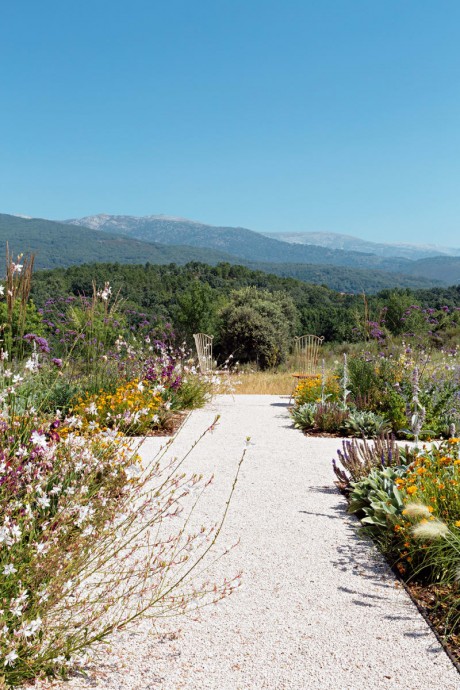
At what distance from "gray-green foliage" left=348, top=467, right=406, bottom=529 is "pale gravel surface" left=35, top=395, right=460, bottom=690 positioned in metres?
0.14

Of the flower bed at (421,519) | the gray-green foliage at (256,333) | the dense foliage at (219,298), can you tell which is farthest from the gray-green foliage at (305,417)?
the dense foliage at (219,298)

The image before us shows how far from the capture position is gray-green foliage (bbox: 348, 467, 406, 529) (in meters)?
3.47

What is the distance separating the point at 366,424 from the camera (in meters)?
6.84

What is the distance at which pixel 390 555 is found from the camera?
3.37 m

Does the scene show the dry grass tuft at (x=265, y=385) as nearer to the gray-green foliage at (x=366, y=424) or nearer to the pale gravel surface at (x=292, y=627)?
the gray-green foliage at (x=366, y=424)

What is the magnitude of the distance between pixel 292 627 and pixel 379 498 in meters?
1.36

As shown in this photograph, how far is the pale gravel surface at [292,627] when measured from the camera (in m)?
2.21

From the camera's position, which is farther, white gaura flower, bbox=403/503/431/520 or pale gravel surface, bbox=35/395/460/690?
white gaura flower, bbox=403/503/431/520

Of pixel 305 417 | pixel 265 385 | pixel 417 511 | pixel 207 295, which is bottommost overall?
pixel 265 385

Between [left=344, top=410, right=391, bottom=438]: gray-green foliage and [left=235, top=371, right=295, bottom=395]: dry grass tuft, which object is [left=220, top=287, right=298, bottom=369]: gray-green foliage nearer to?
[left=235, top=371, right=295, bottom=395]: dry grass tuft

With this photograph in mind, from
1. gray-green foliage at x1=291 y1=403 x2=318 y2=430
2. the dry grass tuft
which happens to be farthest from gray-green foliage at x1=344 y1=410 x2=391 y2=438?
the dry grass tuft

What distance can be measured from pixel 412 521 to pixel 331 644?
0.96 meters

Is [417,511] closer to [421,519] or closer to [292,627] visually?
[421,519]

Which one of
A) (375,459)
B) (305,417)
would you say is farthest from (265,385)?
(375,459)
